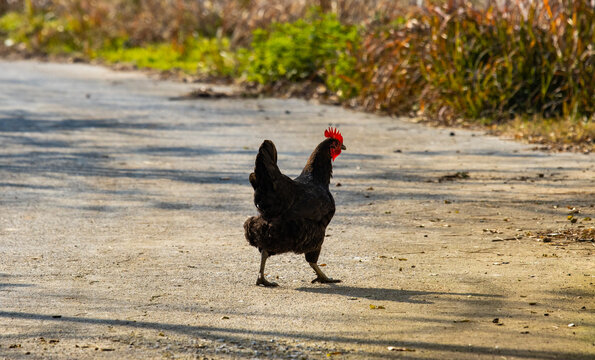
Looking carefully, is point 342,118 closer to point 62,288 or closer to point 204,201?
point 204,201

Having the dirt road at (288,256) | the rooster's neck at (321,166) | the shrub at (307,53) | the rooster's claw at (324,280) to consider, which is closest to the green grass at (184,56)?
the shrub at (307,53)

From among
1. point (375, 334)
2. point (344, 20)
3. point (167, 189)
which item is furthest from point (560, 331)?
point (344, 20)

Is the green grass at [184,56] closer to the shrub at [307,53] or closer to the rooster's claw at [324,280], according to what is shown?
the shrub at [307,53]

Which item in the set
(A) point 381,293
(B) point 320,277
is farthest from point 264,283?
(A) point 381,293

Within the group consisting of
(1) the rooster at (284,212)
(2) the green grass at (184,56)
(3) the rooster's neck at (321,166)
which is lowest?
(2) the green grass at (184,56)

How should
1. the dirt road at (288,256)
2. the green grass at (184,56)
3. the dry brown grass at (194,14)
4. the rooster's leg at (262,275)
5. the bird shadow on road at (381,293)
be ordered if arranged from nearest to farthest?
the dirt road at (288,256)
the bird shadow on road at (381,293)
the rooster's leg at (262,275)
the dry brown grass at (194,14)
the green grass at (184,56)

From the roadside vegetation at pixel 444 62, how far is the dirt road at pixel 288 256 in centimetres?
83

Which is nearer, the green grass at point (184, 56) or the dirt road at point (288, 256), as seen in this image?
the dirt road at point (288, 256)

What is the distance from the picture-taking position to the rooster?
17.8ft

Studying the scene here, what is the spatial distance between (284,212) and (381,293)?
0.77 m

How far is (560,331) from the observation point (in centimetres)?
475

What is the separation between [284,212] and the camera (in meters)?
5.51

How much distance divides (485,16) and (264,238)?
908 centimetres

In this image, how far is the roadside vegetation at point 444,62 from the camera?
41.5ft
